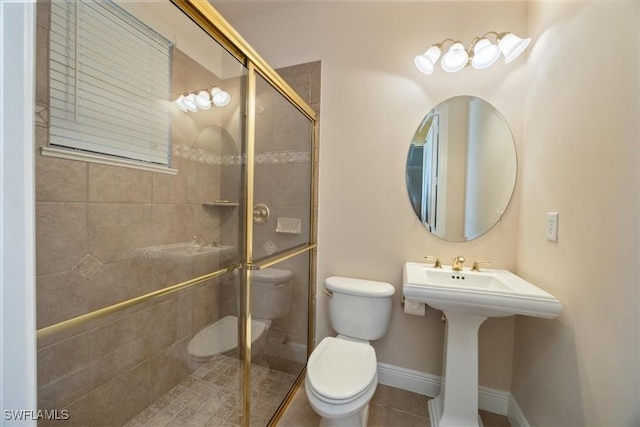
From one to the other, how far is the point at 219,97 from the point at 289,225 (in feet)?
2.75

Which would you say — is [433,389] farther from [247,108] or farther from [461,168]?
[247,108]

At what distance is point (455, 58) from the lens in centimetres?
135

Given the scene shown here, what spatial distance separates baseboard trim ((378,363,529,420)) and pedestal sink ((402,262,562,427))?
12 cm

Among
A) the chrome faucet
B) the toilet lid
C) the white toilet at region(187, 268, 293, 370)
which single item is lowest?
the toilet lid

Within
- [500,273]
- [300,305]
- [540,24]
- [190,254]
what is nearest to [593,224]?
[500,273]

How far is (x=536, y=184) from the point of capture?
1248mm

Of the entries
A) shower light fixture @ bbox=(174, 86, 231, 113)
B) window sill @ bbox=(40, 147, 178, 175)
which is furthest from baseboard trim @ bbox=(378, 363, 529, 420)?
shower light fixture @ bbox=(174, 86, 231, 113)

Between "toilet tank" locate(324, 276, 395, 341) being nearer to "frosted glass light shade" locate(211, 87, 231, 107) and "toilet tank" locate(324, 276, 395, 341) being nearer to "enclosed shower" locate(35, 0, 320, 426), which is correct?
"enclosed shower" locate(35, 0, 320, 426)

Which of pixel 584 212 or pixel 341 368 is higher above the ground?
pixel 584 212

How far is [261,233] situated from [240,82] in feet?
2.54

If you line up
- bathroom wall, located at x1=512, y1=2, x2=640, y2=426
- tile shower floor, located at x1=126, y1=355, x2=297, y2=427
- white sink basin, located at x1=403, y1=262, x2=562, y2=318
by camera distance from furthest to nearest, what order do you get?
tile shower floor, located at x1=126, y1=355, x2=297, y2=427
white sink basin, located at x1=403, y1=262, x2=562, y2=318
bathroom wall, located at x1=512, y1=2, x2=640, y2=426

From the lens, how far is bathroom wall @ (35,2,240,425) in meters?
0.92

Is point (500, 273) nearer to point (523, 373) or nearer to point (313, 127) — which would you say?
point (523, 373)

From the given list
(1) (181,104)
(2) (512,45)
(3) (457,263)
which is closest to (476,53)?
(2) (512,45)
